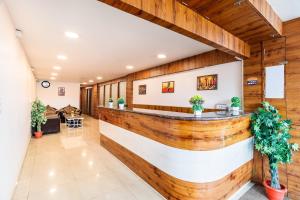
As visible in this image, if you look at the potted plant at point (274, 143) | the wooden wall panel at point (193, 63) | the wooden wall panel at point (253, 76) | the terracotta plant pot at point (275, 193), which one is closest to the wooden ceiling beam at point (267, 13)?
the wooden wall panel at point (253, 76)

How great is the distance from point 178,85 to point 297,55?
2.69 metres

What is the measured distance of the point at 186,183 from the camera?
2057mm

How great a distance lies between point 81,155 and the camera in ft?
13.0

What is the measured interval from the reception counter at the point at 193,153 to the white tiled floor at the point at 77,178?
33cm

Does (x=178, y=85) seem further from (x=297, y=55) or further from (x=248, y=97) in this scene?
(x=297, y=55)

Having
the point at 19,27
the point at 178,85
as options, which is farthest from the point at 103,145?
the point at 19,27

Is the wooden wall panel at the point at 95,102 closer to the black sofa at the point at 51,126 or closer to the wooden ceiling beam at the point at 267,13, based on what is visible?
the black sofa at the point at 51,126

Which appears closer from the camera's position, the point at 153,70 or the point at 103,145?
the point at 103,145

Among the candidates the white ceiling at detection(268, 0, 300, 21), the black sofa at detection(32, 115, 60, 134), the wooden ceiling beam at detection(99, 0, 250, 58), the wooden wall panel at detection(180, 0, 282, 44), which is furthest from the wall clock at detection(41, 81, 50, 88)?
the white ceiling at detection(268, 0, 300, 21)

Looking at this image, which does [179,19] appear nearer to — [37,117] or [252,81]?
[252,81]

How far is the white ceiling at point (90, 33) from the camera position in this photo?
202cm

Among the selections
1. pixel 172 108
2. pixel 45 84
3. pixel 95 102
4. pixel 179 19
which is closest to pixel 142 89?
pixel 172 108

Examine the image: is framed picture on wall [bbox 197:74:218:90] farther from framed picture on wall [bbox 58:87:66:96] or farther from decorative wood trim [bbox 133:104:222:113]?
framed picture on wall [bbox 58:87:66:96]

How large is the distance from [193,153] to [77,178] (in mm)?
2174
